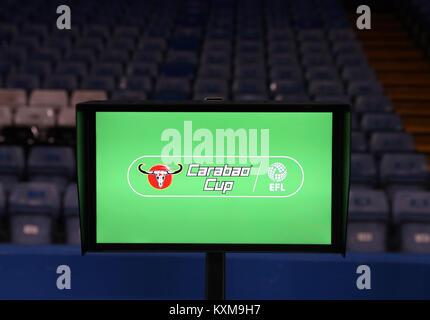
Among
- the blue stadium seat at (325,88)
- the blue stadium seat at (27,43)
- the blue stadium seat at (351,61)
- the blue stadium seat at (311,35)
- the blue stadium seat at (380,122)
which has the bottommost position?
the blue stadium seat at (380,122)

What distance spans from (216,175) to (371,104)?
321 centimetres

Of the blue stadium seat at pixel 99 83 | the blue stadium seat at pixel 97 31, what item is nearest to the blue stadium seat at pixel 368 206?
the blue stadium seat at pixel 99 83

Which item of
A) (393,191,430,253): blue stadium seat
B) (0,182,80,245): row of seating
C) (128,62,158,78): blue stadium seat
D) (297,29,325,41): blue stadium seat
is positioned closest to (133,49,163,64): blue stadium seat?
(128,62,158,78): blue stadium seat

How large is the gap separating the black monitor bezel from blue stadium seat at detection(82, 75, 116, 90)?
135 inches

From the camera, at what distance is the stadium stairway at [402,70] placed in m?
4.45

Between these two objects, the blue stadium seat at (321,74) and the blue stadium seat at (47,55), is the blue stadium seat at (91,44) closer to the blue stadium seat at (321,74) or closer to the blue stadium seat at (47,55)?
the blue stadium seat at (47,55)

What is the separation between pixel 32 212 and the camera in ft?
8.48

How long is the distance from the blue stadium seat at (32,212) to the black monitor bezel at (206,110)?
5.32 ft

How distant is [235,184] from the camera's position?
1.07 meters

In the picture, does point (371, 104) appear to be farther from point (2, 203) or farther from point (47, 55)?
point (47, 55)

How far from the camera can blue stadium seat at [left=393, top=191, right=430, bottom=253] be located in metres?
2.51
